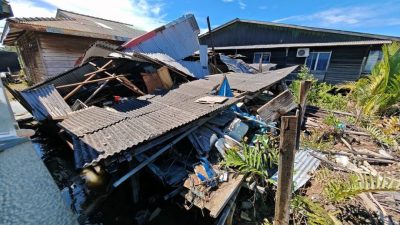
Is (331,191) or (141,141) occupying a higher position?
(141,141)

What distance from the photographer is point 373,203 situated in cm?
378

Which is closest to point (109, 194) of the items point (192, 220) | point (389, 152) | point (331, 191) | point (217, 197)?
point (192, 220)

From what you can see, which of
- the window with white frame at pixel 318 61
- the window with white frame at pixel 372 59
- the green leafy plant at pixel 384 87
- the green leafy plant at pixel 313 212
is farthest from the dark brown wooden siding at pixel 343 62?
the green leafy plant at pixel 313 212

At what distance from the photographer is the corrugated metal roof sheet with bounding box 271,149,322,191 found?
4304 mm

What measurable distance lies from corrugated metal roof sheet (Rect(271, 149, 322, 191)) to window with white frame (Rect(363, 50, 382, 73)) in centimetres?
1088

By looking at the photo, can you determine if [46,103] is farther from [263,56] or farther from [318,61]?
[318,61]

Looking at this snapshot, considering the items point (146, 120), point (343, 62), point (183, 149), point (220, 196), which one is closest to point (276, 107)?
point (183, 149)

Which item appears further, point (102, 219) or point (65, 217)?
point (102, 219)

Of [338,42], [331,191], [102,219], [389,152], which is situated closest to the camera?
[331,191]

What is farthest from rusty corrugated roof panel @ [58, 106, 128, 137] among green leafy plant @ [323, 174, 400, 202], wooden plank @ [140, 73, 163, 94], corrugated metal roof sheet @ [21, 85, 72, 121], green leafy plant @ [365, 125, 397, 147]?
green leafy plant @ [365, 125, 397, 147]

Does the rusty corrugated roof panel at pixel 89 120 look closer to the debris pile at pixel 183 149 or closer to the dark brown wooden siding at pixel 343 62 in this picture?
the debris pile at pixel 183 149

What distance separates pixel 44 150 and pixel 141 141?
448 centimetres

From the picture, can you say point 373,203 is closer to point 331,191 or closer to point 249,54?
point 331,191

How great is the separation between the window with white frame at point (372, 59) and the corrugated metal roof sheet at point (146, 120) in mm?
10495
